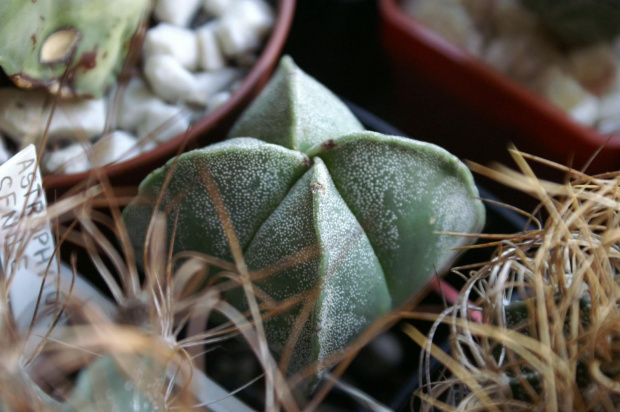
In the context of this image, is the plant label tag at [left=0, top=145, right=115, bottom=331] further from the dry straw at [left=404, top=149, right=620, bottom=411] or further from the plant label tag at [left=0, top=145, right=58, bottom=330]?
the dry straw at [left=404, top=149, right=620, bottom=411]

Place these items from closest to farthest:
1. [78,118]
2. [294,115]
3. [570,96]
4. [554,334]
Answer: [554,334]
[294,115]
[78,118]
[570,96]

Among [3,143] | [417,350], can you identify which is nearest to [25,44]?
[3,143]

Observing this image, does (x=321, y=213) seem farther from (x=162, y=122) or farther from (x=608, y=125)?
(x=608, y=125)

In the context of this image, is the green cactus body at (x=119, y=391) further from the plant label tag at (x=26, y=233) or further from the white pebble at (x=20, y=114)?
the white pebble at (x=20, y=114)

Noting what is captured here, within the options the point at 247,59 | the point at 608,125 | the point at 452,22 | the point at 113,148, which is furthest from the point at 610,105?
the point at 113,148

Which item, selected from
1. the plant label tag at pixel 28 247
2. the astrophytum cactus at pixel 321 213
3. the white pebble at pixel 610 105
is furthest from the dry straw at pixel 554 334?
the white pebble at pixel 610 105

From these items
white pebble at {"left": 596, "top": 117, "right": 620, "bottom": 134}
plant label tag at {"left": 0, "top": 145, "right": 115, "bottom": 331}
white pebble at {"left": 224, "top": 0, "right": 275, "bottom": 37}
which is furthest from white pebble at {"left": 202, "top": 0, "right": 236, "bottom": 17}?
white pebble at {"left": 596, "top": 117, "right": 620, "bottom": 134}

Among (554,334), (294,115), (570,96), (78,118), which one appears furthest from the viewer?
(570,96)
